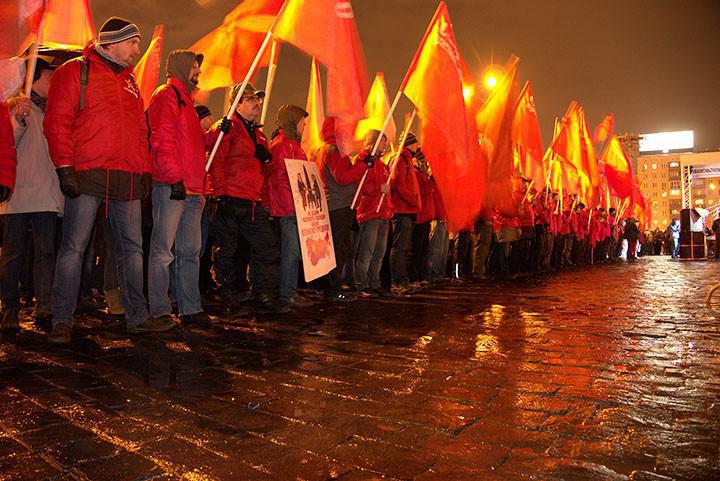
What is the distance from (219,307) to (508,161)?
5.90 metres

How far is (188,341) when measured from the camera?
442cm

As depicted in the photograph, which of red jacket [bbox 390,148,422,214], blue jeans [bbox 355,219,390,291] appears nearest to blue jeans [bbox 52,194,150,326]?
blue jeans [bbox 355,219,390,291]

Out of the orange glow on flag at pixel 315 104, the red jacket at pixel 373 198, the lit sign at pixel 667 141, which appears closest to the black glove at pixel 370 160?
the red jacket at pixel 373 198

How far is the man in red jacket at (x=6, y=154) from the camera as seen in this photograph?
13.1 ft

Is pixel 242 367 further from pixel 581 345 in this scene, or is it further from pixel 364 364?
pixel 581 345

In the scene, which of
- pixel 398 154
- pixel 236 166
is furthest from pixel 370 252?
pixel 236 166

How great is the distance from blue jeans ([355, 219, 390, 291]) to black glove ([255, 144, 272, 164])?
2.38 meters

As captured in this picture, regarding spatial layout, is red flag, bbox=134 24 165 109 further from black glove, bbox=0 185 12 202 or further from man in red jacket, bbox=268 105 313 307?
black glove, bbox=0 185 12 202

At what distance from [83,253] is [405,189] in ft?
16.6

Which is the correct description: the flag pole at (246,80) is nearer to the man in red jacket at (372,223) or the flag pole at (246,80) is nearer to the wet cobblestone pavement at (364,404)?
the wet cobblestone pavement at (364,404)

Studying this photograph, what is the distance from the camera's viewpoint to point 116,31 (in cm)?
448

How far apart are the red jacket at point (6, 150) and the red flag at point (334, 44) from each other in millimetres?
2627

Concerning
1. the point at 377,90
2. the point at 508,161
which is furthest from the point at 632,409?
the point at 377,90

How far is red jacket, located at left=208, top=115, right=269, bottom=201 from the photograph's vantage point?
593 cm
